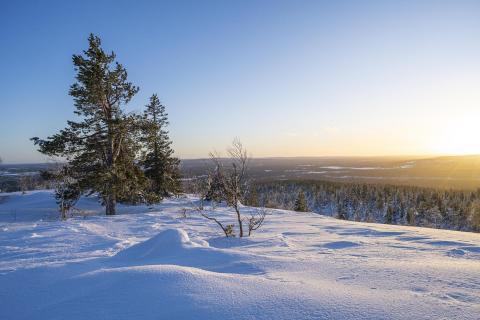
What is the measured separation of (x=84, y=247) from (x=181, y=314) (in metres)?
7.29

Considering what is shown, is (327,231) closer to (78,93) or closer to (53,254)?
(53,254)

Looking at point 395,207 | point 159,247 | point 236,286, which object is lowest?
point 395,207

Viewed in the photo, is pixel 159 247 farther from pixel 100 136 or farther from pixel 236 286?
pixel 100 136

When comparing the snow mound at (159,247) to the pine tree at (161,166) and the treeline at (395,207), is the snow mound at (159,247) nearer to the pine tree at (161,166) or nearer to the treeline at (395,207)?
the pine tree at (161,166)

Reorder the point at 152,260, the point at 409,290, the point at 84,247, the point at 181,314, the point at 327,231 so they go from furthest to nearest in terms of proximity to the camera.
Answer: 1. the point at 327,231
2. the point at 84,247
3. the point at 152,260
4. the point at 409,290
5. the point at 181,314

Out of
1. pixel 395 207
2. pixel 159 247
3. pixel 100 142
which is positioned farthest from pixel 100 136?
pixel 395 207

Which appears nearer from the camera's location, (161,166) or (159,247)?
(159,247)

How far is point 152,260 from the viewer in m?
6.30

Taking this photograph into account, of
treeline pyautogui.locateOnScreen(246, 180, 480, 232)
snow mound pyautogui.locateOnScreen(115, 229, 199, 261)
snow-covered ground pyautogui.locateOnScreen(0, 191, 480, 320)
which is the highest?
snow-covered ground pyautogui.locateOnScreen(0, 191, 480, 320)

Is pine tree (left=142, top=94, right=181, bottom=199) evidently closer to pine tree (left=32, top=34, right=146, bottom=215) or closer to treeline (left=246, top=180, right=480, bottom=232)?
pine tree (left=32, top=34, right=146, bottom=215)

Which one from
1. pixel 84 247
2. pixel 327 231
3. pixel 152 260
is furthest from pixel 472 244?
pixel 84 247

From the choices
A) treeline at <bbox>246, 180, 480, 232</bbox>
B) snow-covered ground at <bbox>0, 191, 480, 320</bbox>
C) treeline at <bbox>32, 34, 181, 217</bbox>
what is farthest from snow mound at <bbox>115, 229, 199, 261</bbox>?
treeline at <bbox>246, 180, 480, 232</bbox>

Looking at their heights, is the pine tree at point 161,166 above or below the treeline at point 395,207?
above

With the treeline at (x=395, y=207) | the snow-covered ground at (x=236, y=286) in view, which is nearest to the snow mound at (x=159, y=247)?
the snow-covered ground at (x=236, y=286)
